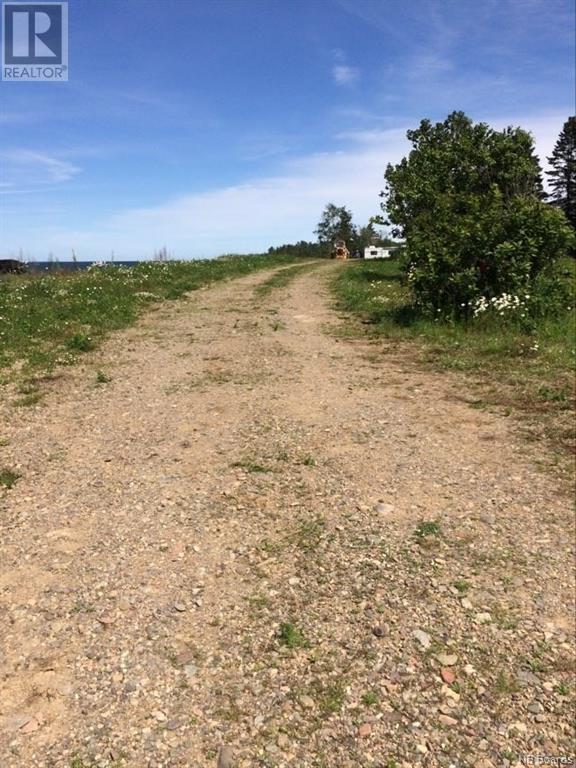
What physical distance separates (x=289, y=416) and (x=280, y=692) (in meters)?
4.61

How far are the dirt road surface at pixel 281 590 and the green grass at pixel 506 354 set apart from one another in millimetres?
672

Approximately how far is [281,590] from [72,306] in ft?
41.6

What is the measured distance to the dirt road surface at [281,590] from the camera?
3.06 m

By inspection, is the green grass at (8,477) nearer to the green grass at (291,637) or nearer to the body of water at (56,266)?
the green grass at (291,637)

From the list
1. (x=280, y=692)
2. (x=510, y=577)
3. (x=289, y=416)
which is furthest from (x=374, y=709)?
(x=289, y=416)

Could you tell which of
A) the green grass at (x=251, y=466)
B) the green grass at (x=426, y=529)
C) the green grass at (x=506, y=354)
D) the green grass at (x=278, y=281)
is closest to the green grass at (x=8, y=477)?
the green grass at (x=251, y=466)

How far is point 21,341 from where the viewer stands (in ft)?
37.8

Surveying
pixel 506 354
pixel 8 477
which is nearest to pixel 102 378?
pixel 8 477

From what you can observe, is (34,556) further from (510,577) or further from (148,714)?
(510,577)

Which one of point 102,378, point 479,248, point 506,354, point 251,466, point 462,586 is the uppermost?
point 479,248

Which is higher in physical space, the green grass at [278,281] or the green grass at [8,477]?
the green grass at [278,281]

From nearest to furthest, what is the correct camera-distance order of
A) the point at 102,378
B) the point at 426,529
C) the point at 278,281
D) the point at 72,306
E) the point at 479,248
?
the point at 426,529, the point at 102,378, the point at 479,248, the point at 72,306, the point at 278,281

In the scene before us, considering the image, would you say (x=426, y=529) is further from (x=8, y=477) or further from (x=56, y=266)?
(x=56, y=266)

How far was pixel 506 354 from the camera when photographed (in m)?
10.4
